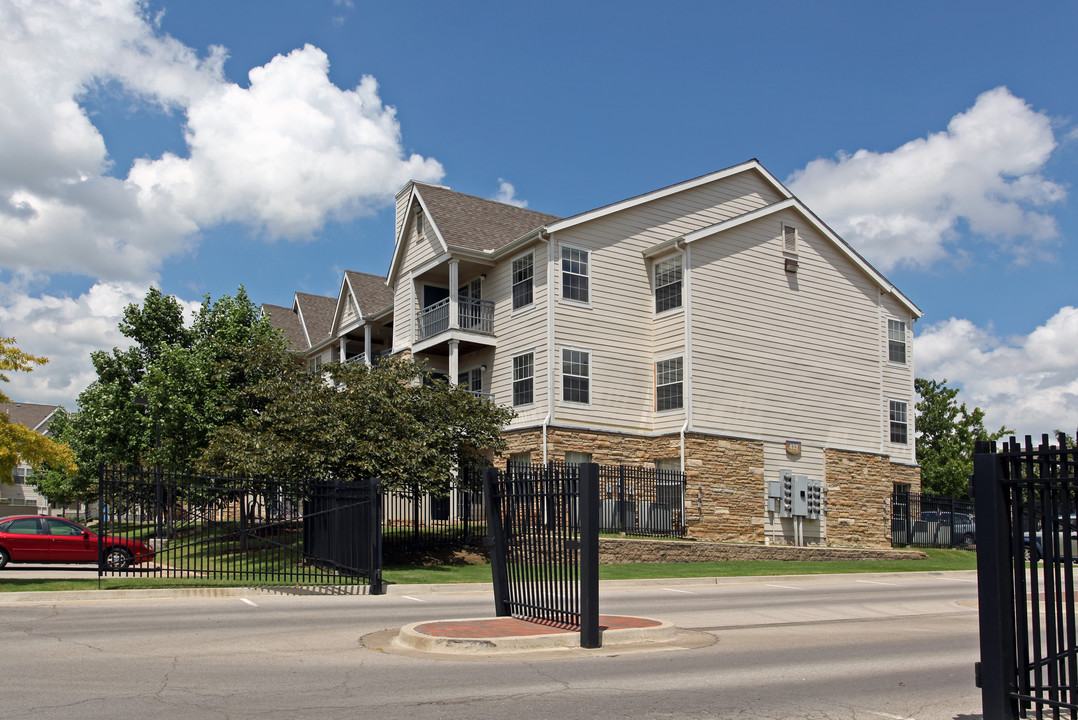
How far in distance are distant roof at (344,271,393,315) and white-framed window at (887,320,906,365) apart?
816 inches

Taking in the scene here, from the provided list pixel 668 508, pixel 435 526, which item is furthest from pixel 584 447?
pixel 435 526

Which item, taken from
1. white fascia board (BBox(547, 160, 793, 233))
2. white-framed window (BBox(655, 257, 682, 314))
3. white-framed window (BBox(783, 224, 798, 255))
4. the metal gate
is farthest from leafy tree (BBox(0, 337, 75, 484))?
white-framed window (BBox(783, 224, 798, 255))

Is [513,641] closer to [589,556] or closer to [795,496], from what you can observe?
[589,556]

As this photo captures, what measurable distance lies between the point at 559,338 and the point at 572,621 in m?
19.7

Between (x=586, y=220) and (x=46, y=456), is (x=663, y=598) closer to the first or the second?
(x=46, y=456)

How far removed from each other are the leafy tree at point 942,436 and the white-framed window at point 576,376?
88.0 feet

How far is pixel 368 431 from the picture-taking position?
21578mm

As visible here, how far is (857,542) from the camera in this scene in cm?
3306

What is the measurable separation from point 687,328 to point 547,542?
20557 mm

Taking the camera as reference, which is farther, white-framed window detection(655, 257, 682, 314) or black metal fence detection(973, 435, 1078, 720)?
white-framed window detection(655, 257, 682, 314)

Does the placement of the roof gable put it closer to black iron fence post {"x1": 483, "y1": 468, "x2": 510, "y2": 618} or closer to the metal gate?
the metal gate

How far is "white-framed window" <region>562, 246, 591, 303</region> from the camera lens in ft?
98.6

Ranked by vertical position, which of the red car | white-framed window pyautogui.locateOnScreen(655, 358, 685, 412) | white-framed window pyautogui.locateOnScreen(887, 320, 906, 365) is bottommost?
the red car

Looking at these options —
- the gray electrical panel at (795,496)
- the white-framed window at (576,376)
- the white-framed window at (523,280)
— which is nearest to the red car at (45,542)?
the white-framed window at (576,376)
